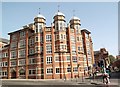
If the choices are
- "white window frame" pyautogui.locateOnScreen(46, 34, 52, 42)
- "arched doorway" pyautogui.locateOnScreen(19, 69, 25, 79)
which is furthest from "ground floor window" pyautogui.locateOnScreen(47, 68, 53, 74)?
"arched doorway" pyautogui.locateOnScreen(19, 69, 25, 79)

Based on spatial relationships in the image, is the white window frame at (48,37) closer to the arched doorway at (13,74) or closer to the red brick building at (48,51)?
the red brick building at (48,51)

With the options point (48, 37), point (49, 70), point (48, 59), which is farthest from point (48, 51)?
point (49, 70)

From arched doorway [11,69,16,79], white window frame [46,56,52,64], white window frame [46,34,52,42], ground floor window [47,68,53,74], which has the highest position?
white window frame [46,34,52,42]

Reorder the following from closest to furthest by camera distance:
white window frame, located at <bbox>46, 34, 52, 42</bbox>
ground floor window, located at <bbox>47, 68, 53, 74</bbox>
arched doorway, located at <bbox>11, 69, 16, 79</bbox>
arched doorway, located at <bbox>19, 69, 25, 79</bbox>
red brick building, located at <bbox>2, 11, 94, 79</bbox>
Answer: ground floor window, located at <bbox>47, 68, 53, 74</bbox>, red brick building, located at <bbox>2, 11, 94, 79</bbox>, white window frame, located at <bbox>46, 34, 52, 42</bbox>, arched doorway, located at <bbox>19, 69, 25, 79</bbox>, arched doorway, located at <bbox>11, 69, 16, 79</bbox>

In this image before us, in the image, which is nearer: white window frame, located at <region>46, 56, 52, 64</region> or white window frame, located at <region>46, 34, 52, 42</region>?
white window frame, located at <region>46, 56, 52, 64</region>

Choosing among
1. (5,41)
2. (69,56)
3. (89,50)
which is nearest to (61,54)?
(69,56)

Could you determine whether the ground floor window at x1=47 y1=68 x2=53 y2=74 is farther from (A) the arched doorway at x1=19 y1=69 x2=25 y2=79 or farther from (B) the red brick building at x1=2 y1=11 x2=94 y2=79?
(A) the arched doorway at x1=19 y1=69 x2=25 y2=79

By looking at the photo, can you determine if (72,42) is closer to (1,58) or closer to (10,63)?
(10,63)

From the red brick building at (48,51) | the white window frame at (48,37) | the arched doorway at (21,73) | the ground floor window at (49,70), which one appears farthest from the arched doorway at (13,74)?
the white window frame at (48,37)

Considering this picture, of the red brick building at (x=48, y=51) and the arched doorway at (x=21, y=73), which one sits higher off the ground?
the red brick building at (x=48, y=51)

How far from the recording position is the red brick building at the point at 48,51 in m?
56.1

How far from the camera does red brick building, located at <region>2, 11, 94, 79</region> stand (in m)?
56.1

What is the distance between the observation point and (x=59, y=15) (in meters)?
59.4

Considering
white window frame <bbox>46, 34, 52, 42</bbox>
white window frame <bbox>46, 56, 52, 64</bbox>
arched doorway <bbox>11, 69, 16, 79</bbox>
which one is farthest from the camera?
arched doorway <bbox>11, 69, 16, 79</bbox>
